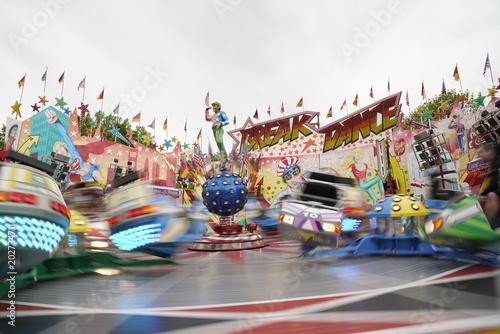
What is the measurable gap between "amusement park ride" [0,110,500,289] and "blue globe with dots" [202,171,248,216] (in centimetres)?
2

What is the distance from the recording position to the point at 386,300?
2303mm

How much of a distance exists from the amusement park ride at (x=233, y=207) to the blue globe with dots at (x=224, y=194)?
22 millimetres

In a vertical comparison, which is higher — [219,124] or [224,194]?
[219,124]


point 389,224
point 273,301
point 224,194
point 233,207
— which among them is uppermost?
point 224,194

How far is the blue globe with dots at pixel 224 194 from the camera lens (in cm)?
650

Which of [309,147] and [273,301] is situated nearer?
[273,301]

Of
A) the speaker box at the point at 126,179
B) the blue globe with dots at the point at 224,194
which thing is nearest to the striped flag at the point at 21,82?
the blue globe with dots at the point at 224,194

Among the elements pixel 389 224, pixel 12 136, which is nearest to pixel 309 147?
pixel 389 224

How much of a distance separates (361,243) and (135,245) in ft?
10.4

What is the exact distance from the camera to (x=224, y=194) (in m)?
6.49

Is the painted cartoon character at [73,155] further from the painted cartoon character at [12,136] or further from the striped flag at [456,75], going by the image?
the striped flag at [456,75]

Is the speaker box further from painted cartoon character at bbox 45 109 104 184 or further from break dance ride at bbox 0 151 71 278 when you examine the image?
painted cartoon character at bbox 45 109 104 184

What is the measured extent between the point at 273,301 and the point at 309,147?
14.2 meters

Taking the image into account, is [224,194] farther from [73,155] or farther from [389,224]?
[73,155]
